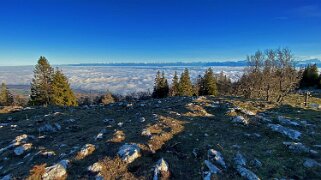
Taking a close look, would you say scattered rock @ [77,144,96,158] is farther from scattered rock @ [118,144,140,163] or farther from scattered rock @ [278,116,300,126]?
scattered rock @ [278,116,300,126]

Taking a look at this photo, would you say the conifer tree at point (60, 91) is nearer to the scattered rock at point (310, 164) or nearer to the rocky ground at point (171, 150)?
the rocky ground at point (171, 150)

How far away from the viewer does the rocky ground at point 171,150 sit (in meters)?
10.2

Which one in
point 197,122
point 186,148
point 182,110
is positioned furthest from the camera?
point 182,110

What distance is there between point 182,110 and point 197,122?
11.6 feet

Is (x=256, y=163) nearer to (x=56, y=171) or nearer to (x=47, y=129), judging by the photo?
(x=56, y=171)

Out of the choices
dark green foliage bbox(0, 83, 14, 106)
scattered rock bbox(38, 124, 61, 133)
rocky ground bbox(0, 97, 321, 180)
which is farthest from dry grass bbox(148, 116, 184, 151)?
dark green foliage bbox(0, 83, 14, 106)

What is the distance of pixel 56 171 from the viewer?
10.1 meters

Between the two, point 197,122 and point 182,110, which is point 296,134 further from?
point 182,110

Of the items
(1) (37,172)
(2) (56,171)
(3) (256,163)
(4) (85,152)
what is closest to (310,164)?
(3) (256,163)

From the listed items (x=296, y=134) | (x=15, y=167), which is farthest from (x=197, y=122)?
(x=15, y=167)

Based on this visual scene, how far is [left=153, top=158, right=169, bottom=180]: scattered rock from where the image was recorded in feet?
32.7

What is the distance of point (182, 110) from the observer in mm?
20203

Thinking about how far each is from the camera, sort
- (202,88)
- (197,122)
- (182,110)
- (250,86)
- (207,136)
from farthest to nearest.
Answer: (202,88), (250,86), (182,110), (197,122), (207,136)

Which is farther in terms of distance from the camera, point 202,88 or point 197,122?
point 202,88
